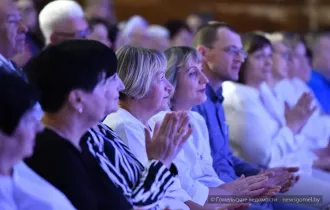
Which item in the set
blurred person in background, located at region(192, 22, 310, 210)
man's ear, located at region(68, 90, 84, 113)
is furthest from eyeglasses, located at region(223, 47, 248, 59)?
man's ear, located at region(68, 90, 84, 113)

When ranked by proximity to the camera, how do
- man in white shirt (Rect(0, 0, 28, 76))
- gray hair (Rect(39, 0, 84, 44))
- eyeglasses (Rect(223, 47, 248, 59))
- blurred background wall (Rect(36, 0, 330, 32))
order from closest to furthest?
man in white shirt (Rect(0, 0, 28, 76)) < eyeglasses (Rect(223, 47, 248, 59)) < gray hair (Rect(39, 0, 84, 44)) < blurred background wall (Rect(36, 0, 330, 32))

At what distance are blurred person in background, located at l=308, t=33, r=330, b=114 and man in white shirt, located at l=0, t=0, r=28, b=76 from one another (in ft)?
10.4

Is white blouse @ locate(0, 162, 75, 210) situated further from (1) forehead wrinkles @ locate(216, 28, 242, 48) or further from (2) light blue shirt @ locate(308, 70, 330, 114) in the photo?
(2) light blue shirt @ locate(308, 70, 330, 114)

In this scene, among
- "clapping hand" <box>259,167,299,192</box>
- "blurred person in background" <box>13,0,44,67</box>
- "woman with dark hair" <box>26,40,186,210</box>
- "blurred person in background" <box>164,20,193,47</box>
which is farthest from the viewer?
"blurred person in background" <box>164,20,193,47</box>

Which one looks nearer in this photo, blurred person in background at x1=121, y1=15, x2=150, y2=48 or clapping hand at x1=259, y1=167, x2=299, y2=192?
clapping hand at x1=259, y1=167, x2=299, y2=192

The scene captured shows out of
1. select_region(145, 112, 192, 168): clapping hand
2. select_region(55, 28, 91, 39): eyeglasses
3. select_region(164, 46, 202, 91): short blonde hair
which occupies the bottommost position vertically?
select_region(55, 28, 91, 39): eyeglasses

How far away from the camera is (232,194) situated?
2984 mm

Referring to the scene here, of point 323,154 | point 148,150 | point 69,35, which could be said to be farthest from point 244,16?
point 148,150

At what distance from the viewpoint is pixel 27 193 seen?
Answer: 190 centimetres

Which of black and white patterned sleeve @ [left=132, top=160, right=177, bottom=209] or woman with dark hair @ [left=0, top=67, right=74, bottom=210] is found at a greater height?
woman with dark hair @ [left=0, top=67, right=74, bottom=210]

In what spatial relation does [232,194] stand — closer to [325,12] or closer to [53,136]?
[53,136]

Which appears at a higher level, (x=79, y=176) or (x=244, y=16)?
(x=79, y=176)

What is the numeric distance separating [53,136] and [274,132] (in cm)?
226

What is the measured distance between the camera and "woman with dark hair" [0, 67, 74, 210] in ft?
6.14
